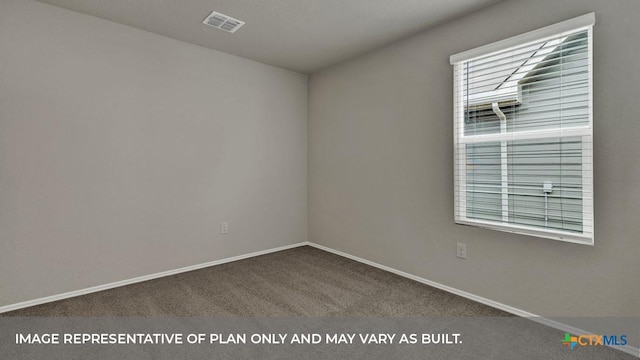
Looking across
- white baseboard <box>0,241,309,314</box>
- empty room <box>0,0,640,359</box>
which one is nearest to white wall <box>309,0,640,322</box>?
empty room <box>0,0,640,359</box>

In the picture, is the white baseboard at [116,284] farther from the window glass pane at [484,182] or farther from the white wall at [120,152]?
the window glass pane at [484,182]

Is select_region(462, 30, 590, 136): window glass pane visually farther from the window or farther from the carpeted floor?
the carpeted floor

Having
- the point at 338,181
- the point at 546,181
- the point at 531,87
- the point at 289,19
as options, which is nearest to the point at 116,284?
the point at 338,181

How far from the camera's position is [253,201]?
3891 mm

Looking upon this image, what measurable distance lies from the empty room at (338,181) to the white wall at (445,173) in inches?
0.6

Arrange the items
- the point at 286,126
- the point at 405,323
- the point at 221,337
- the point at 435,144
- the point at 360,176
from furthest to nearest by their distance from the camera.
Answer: the point at 286,126 → the point at 360,176 → the point at 435,144 → the point at 405,323 → the point at 221,337

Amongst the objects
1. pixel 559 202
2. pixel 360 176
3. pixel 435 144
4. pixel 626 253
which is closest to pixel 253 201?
pixel 360 176

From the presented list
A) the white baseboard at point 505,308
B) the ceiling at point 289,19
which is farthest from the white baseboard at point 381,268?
the ceiling at point 289,19

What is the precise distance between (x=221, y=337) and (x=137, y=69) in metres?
2.60

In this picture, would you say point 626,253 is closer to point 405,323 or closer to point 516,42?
point 405,323

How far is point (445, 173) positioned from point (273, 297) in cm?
190

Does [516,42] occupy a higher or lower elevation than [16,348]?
higher

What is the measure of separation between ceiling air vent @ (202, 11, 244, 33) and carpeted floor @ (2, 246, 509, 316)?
8.03 feet

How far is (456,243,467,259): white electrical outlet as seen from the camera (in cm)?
266
